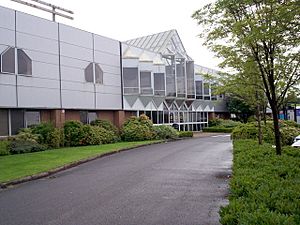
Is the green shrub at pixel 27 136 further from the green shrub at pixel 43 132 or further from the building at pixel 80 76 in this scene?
the building at pixel 80 76

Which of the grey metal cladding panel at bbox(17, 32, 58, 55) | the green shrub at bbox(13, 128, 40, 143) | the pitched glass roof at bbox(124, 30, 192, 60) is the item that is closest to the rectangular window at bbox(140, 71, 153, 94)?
the pitched glass roof at bbox(124, 30, 192, 60)

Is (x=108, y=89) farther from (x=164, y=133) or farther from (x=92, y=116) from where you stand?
(x=164, y=133)

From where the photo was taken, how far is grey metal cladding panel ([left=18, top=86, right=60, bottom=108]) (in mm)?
21078

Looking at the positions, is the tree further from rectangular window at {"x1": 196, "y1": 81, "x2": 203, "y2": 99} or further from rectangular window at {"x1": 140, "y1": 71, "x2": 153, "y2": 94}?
rectangular window at {"x1": 196, "y1": 81, "x2": 203, "y2": 99}

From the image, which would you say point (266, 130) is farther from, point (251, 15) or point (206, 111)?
point (206, 111)

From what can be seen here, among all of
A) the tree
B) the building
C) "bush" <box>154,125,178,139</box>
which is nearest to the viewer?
the tree

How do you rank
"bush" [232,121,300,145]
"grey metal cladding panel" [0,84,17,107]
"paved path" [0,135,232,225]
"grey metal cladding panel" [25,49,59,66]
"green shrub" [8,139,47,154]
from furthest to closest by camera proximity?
"grey metal cladding panel" [25,49,59,66], "bush" [232,121,300,145], "grey metal cladding panel" [0,84,17,107], "green shrub" [8,139,47,154], "paved path" [0,135,232,225]

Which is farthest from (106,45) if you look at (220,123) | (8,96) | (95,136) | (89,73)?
(220,123)

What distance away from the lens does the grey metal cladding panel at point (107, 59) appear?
90.2ft

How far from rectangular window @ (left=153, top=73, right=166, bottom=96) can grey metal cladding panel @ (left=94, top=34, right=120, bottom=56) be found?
555cm

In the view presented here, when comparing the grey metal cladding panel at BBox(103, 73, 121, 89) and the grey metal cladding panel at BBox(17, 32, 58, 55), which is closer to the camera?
the grey metal cladding panel at BBox(17, 32, 58, 55)

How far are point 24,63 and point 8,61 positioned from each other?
3.94 ft

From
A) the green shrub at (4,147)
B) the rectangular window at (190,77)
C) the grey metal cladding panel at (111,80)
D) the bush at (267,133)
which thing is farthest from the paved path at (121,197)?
the rectangular window at (190,77)

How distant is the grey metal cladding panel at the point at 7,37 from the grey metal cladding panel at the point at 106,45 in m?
7.78
